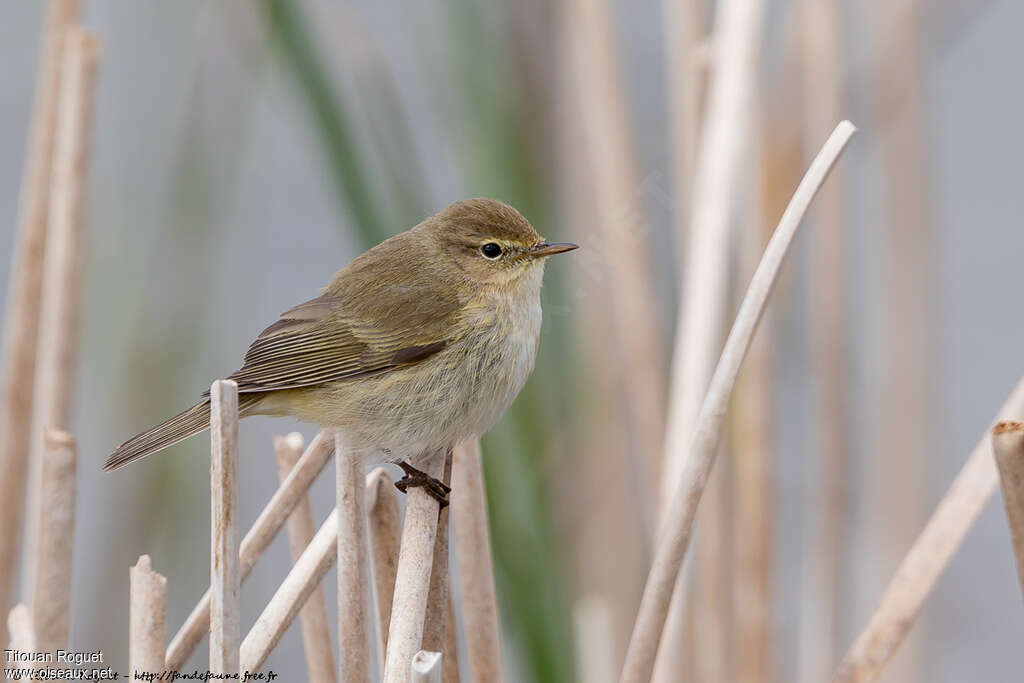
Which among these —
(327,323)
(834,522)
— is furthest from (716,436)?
(834,522)

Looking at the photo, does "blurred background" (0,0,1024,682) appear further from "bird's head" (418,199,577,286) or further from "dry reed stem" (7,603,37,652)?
"dry reed stem" (7,603,37,652)

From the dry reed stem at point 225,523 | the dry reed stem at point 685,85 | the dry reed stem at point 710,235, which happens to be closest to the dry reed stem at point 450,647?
the dry reed stem at point 225,523

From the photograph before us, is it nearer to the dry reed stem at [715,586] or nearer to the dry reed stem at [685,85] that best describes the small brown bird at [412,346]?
the dry reed stem at [685,85]

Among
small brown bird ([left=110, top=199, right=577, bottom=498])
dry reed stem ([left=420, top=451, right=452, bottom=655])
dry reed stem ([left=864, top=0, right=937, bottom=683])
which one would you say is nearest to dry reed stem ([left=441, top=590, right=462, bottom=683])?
dry reed stem ([left=420, top=451, right=452, bottom=655])

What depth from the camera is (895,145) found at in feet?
11.1

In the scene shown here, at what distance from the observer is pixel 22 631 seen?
6.55ft

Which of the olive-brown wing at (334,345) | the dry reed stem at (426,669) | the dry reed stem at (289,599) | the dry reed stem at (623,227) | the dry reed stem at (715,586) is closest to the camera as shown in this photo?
the dry reed stem at (426,669)

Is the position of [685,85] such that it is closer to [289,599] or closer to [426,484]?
[426,484]

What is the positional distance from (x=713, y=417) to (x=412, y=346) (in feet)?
2.77

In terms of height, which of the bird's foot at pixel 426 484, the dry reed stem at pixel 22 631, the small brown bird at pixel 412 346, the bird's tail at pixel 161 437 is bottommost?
the dry reed stem at pixel 22 631

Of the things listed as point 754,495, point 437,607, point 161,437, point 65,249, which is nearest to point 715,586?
point 754,495

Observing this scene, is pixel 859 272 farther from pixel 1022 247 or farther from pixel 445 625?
pixel 445 625

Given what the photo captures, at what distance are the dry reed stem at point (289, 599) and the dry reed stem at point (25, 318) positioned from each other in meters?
0.81

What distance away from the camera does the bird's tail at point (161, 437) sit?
7.24ft
